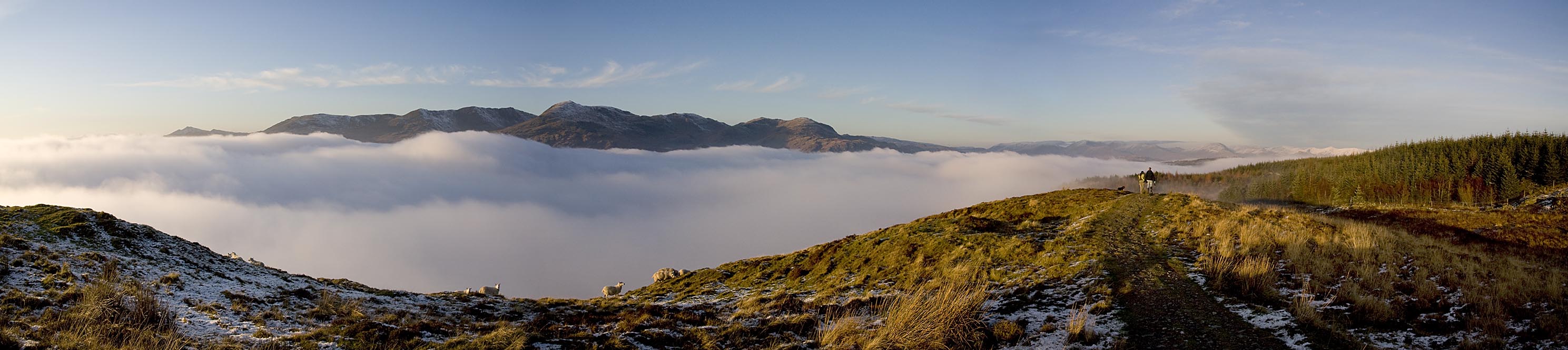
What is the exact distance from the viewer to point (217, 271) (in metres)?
14.3

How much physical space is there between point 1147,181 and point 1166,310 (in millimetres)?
28887

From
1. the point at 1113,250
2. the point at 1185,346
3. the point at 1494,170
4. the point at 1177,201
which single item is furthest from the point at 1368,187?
the point at 1185,346

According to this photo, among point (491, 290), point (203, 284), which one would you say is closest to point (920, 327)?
point (203, 284)

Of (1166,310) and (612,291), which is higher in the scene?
(1166,310)

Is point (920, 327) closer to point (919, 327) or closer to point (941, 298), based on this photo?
point (919, 327)

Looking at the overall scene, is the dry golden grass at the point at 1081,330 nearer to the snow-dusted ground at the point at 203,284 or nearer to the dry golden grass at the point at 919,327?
the dry golden grass at the point at 919,327

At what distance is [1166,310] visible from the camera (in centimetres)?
1087

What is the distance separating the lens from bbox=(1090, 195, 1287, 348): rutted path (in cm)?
924

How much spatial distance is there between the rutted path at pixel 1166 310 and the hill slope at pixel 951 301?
0.18ft

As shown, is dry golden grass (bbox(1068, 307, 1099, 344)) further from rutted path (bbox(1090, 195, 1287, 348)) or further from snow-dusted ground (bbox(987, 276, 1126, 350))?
rutted path (bbox(1090, 195, 1287, 348))

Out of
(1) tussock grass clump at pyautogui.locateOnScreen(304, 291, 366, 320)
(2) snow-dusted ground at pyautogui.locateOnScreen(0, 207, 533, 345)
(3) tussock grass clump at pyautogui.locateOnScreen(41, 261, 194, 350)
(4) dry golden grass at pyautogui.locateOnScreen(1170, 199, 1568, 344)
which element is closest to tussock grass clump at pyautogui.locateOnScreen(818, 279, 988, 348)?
(4) dry golden grass at pyautogui.locateOnScreen(1170, 199, 1568, 344)

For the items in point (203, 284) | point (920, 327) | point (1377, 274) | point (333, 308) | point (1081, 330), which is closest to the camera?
point (920, 327)

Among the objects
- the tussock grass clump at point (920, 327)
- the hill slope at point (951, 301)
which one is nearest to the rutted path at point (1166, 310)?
the hill slope at point (951, 301)

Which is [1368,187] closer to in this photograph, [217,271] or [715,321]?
[715,321]
